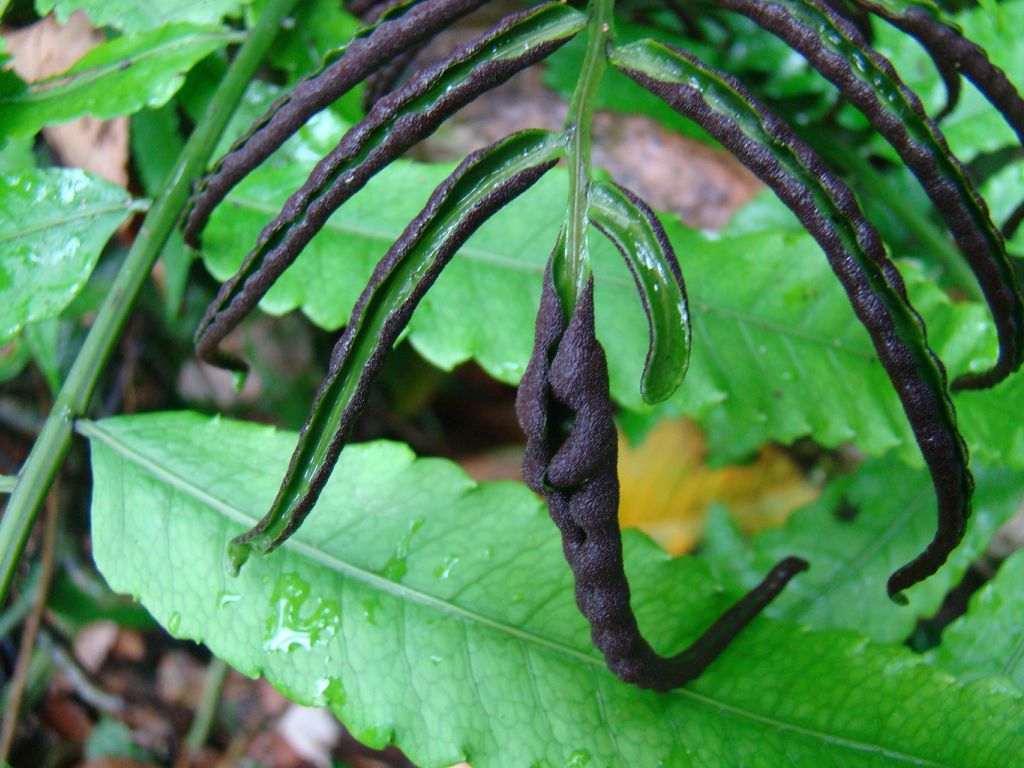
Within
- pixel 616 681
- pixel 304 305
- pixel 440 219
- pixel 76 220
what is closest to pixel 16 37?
pixel 76 220

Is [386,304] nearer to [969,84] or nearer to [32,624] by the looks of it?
[969,84]

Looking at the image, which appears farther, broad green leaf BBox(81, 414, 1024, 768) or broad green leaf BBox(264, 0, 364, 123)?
broad green leaf BBox(264, 0, 364, 123)

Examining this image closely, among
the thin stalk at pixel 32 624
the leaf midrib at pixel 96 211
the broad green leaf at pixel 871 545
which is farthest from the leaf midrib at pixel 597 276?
the thin stalk at pixel 32 624

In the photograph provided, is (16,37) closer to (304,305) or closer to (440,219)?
(304,305)

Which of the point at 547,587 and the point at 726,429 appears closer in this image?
the point at 547,587

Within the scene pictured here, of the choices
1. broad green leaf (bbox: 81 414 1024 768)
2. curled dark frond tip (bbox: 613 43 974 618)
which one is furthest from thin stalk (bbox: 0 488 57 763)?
curled dark frond tip (bbox: 613 43 974 618)

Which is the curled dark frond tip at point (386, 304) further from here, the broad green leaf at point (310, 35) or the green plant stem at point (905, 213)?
the green plant stem at point (905, 213)

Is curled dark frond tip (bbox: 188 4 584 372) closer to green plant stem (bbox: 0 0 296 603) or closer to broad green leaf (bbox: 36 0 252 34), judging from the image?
green plant stem (bbox: 0 0 296 603)
